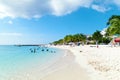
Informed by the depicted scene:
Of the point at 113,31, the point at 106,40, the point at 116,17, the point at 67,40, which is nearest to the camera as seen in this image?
the point at 113,31

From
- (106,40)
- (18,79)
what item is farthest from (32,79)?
(106,40)

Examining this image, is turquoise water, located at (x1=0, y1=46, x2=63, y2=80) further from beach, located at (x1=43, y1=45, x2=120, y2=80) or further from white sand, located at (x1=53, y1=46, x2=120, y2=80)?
white sand, located at (x1=53, y1=46, x2=120, y2=80)

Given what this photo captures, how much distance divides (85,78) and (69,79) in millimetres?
860

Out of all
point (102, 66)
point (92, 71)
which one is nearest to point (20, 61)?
point (102, 66)

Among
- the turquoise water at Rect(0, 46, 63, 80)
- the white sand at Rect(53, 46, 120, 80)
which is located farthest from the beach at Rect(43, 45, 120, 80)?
the turquoise water at Rect(0, 46, 63, 80)

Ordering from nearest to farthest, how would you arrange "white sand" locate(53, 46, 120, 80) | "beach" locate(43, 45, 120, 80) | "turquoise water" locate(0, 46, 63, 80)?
"white sand" locate(53, 46, 120, 80)
"beach" locate(43, 45, 120, 80)
"turquoise water" locate(0, 46, 63, 80)

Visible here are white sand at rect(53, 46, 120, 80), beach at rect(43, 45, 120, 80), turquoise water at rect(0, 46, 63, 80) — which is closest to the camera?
white sand at rect(53, 46, 120, 80)

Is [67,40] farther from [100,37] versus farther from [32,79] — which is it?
[32,79]

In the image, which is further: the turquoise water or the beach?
the turquoise water

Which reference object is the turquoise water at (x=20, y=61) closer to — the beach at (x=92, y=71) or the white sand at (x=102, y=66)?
the beach at (x=92, y=71)

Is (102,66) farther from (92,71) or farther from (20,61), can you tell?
(20,61)

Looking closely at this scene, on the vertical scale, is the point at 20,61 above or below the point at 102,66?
below

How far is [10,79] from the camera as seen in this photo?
11312 mm

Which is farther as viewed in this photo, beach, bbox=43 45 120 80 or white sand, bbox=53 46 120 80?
beach, bbox=43 45 120 80
